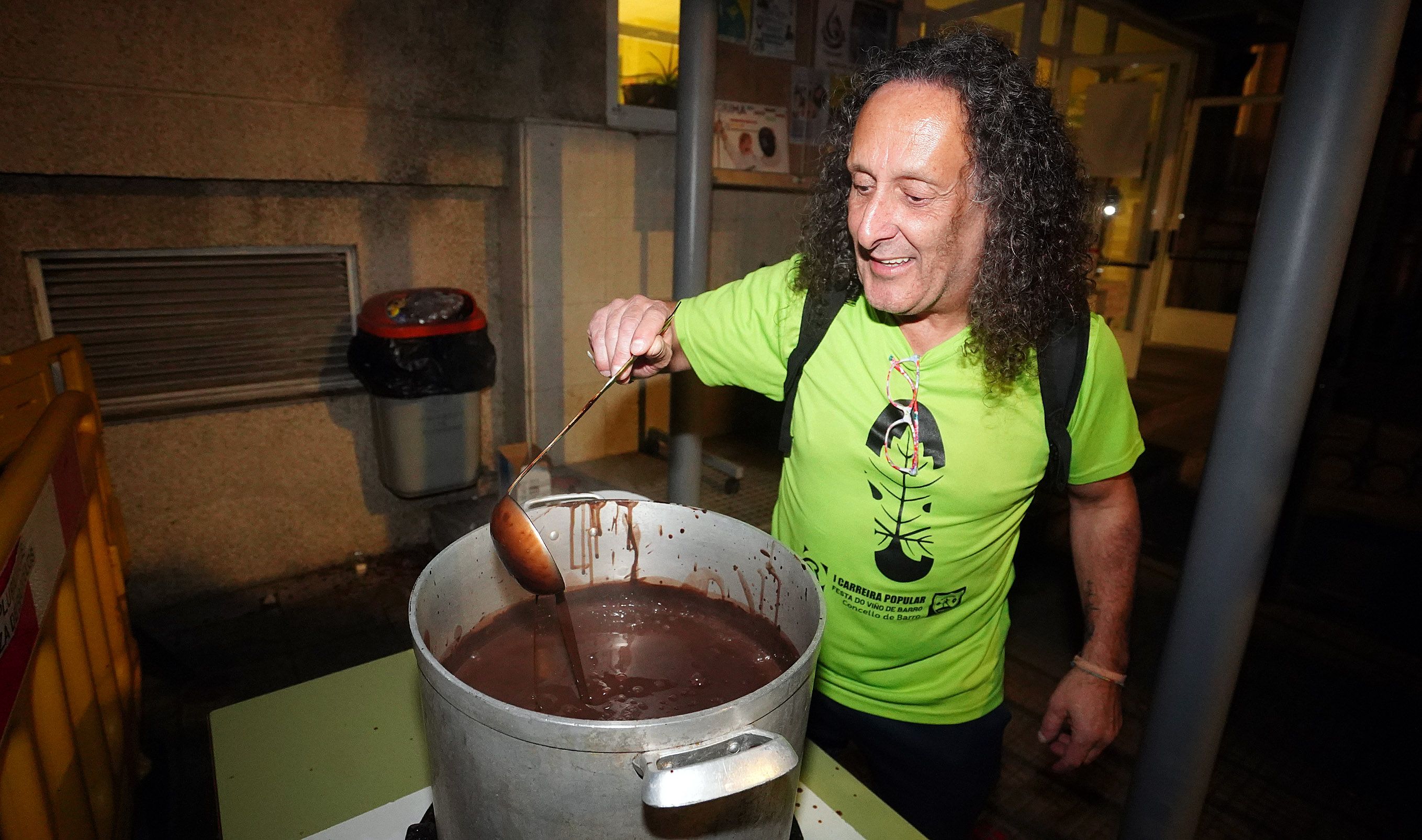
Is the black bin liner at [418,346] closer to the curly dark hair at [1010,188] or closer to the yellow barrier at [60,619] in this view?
the yellow barrier at [60,619]

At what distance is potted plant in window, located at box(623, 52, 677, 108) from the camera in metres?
4.49

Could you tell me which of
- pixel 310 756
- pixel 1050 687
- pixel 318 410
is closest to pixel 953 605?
pixel 310 756

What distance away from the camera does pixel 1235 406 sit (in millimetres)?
1413

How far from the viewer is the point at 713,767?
2.49ft

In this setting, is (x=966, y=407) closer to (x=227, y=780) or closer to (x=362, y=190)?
(x=227, y=780)

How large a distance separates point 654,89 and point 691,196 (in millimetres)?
2176

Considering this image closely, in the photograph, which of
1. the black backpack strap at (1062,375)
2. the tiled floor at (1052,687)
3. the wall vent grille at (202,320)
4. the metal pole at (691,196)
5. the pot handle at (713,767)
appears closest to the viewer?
the pot handle at (713,767)

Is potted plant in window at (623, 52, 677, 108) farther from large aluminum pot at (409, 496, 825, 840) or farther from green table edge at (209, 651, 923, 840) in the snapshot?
large aluminum pot at (409, 496, 825, 840)

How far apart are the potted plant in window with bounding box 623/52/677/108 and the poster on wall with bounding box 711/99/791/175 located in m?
0.35

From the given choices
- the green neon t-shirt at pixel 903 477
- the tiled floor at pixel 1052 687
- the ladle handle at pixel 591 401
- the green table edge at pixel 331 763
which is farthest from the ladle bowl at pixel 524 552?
the tiled floor at pixel 1052 687

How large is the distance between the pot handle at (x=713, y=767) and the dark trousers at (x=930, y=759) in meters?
1.07

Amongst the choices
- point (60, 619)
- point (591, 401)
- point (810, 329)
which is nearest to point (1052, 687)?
point (810, 329)

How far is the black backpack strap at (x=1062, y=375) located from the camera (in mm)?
1526

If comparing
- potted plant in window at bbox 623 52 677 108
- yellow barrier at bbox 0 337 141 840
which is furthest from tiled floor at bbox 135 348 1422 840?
potted plant in window at bbox 623 52 677 108
